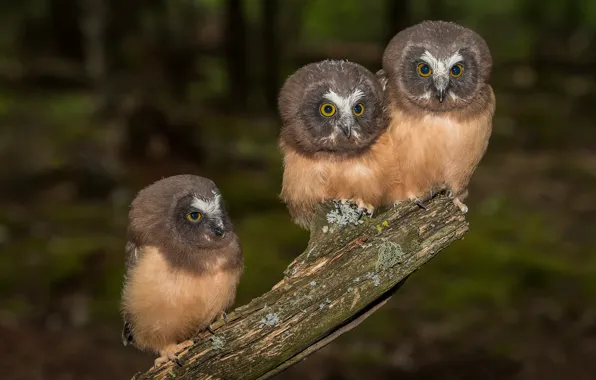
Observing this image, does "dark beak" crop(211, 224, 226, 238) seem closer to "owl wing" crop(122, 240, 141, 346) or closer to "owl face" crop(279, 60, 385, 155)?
"owl wing" crop(122, 240, 141, 346)

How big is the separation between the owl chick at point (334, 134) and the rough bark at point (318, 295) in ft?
0.82

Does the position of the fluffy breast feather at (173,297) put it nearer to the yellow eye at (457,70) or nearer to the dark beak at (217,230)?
the dark beak at (217,230)

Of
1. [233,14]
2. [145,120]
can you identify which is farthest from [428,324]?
[233,14]

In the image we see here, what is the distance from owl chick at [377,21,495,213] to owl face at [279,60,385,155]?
0.17m

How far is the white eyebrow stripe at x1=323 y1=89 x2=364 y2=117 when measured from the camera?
179 inches

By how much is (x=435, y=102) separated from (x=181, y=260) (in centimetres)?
183

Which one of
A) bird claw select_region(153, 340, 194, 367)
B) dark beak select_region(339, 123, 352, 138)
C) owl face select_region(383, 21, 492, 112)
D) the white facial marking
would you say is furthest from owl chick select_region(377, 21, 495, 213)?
bird claw select_region(153, 340, 194, 367)

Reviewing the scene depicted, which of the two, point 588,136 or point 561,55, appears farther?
point 561,55

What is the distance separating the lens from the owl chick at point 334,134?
4.59 m

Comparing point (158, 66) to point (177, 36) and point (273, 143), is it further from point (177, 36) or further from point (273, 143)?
point (273, 143)

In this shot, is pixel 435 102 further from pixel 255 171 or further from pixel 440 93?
pixel 255 171

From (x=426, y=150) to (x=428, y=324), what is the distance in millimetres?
6336

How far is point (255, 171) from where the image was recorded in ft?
52.3

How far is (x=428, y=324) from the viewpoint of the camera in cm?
1062
